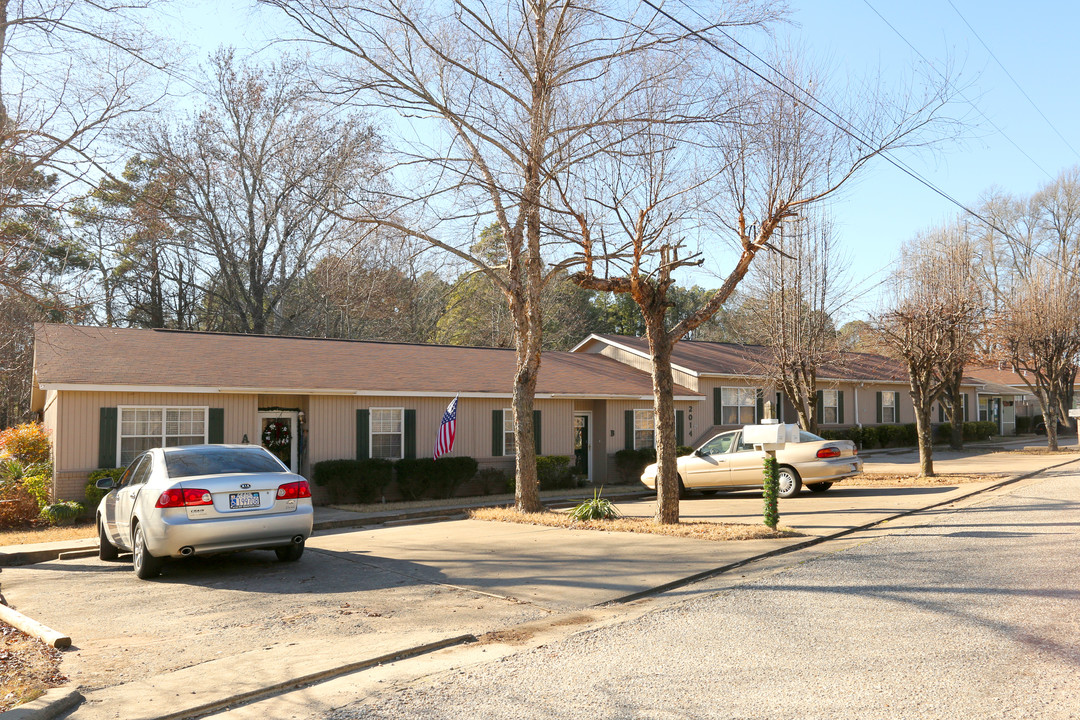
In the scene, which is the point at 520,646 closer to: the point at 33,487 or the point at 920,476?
the point at 33,487

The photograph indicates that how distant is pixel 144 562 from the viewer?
935cm

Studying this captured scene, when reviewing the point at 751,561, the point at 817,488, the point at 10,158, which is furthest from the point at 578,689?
the point at 817,488

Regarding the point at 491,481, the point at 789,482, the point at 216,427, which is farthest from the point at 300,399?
the point at 789,482

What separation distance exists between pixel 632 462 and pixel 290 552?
15.0 meters

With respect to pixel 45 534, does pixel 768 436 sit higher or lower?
higher

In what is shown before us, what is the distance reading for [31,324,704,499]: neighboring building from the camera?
16.3 m

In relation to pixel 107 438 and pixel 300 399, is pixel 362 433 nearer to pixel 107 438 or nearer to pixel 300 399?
pixel 300 399

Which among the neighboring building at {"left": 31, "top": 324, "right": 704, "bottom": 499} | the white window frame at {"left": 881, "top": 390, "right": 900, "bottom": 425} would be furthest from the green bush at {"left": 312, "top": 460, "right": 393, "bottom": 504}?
the white window frame at {"left": 881, "top": 390, "right": 900, "bottom": 425}

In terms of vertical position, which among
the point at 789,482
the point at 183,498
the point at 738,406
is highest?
the point at 738,406

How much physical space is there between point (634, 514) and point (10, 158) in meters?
11.4

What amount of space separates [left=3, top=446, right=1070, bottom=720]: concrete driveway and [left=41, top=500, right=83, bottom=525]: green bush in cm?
452

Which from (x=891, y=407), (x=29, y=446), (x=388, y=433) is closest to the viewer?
(x=29, y=446)

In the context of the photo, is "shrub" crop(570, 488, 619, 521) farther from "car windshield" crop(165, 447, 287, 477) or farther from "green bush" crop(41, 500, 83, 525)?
"green bush" crop(41, 500, 83, 525)

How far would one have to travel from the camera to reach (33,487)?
53.0 ft
